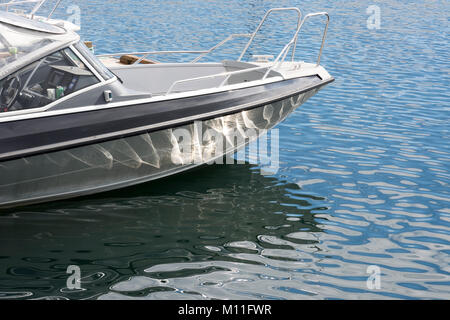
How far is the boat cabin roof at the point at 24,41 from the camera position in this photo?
5.60 meters

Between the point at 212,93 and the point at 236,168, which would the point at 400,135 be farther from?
the point at 212,93

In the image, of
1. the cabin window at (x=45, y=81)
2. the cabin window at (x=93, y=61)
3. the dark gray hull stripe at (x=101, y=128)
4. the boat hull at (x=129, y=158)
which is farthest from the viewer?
the cabin window at (x=93, y=61)

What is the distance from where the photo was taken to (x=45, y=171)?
5.73 metres

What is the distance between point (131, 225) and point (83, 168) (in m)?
0.72

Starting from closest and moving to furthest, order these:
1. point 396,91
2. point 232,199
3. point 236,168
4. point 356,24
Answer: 1. point 232,199
2. point 236,168
3. point 396,91
4. point 356,24

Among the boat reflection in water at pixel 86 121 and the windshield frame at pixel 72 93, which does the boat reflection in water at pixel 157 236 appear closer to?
the boat reflection in water at pixel 86 121

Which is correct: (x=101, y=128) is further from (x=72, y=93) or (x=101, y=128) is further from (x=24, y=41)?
(x=24, y=41)

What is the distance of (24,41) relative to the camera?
5.82 meters

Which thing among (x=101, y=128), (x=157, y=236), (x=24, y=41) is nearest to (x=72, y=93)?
(x=101, y=128)

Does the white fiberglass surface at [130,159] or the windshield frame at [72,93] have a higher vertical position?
the windshield frame at [72,93]

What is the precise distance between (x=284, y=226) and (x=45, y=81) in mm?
2688

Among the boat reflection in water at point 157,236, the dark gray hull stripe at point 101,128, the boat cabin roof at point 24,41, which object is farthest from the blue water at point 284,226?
the boat cabin roof at point 24,41

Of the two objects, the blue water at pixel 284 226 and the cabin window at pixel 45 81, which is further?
the cabin window at pixel 45 81

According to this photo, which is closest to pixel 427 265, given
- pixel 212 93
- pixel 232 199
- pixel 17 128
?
pixel 232 199
